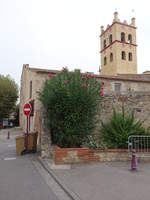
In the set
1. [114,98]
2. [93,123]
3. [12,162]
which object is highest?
[114,98]

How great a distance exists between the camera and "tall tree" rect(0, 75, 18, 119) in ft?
92.1

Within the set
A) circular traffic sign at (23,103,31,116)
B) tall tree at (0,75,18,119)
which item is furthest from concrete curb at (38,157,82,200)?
tall tree at (0,75,18,119)

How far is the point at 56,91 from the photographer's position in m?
7.97

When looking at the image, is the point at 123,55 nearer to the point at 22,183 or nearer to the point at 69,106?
the point at 69,106

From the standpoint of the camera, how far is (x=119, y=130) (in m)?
8.29

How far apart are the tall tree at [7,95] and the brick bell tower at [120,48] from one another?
18.5 metres

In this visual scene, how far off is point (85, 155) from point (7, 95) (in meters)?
24.0

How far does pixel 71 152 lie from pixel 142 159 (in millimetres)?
3108

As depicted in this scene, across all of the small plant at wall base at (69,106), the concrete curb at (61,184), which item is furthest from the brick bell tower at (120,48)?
the concrete curb at (61,184)

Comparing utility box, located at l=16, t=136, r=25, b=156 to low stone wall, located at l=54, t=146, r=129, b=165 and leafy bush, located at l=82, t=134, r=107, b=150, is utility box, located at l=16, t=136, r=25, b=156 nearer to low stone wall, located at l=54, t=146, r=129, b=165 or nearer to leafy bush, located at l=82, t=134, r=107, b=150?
low stone wall, located at l=54, t=146, r=129, b=165

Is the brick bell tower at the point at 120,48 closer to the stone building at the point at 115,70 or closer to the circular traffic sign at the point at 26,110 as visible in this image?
the stone building at the point at 115,70

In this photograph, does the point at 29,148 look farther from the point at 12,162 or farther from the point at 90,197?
the point at 90,197

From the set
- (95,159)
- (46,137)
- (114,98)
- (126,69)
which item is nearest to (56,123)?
(46,137)

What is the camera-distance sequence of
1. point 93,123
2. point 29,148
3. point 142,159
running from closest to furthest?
point 142,159
point 93,123
point 29,148
